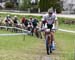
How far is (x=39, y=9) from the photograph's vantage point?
69562 millimetres

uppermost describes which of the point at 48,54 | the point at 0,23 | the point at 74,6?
the point at 48,54

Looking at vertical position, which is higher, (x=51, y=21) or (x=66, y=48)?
(x=51, y=21)

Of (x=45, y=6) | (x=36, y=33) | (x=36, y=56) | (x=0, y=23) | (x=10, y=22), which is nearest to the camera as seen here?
(x=36, y=56)

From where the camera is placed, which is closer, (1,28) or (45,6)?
(1,28)

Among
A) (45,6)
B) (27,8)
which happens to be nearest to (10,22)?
(45,6)

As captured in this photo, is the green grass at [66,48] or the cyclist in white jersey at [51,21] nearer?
the green grass at [66,48]

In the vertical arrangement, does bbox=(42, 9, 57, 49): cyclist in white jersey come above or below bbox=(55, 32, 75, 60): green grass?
above

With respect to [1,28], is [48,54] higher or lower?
higher

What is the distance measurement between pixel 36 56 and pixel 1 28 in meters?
20.2

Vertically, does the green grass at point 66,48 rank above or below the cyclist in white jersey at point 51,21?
below

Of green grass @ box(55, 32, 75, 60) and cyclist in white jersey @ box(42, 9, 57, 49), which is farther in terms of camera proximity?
cyclist in white jersey @ box(42, 9, 57, 49)

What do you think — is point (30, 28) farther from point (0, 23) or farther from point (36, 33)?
point (0, 23)

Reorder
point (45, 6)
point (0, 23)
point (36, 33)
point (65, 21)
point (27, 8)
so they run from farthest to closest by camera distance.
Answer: point (27, 8) < point (45, 6) < point (65, 21) < point (0, 23) < point (36, 33)

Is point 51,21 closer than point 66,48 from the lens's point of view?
Yes
